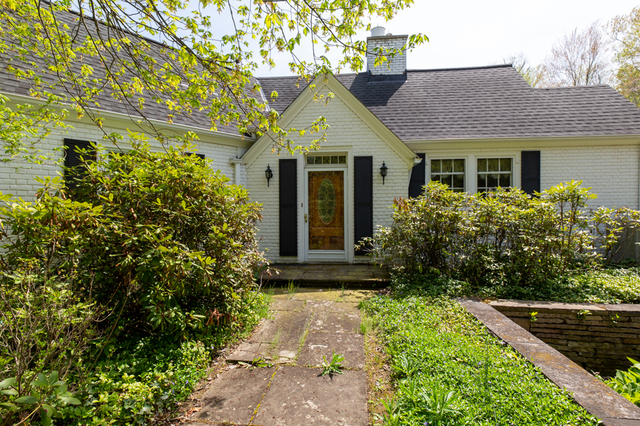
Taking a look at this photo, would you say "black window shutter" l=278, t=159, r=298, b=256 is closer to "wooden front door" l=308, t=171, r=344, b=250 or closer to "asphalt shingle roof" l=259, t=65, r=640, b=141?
"wooden front door" l=308, t=171, r=344, b=250

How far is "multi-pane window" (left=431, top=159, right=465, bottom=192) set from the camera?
8.20 metres

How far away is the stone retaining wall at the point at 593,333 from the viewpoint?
14.1ft

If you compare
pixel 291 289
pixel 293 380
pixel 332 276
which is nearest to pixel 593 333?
pixel 332 276

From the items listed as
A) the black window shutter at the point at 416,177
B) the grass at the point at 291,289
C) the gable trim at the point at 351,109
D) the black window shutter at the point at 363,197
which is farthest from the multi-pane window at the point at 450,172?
the grass at the point at 291,289

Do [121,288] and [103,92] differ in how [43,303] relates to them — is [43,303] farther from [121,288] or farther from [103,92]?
[103,92]

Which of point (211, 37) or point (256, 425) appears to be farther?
point (211, 37)

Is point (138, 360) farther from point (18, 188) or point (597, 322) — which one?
point (597, 322)

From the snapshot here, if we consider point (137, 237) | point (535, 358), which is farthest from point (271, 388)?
point (535, 358)

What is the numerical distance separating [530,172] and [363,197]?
4.17 m

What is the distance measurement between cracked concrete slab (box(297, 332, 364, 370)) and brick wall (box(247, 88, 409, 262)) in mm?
3847

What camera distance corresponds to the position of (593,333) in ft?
14.3

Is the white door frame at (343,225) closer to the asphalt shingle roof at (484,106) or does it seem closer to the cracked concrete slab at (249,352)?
the asphalt shingle roof at (484,106)

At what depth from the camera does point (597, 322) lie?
4.33m

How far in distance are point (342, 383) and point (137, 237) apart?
2.33m
